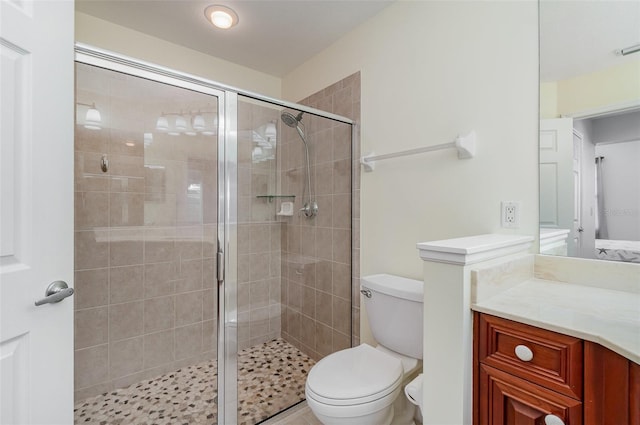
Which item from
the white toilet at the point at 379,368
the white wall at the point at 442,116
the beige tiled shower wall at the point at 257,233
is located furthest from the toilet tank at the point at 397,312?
the beige tiled shower wall at the point at 257,233

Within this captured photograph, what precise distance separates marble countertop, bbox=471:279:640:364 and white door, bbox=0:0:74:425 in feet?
4.18

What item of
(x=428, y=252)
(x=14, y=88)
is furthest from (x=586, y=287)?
(x=14, y=88)

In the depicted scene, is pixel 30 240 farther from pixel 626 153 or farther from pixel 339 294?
pixel 626 153

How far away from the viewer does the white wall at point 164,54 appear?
185cm

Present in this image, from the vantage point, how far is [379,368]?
130 centimetres

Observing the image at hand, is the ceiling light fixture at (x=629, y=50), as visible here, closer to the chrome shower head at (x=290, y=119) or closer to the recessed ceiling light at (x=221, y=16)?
the chrome shower head at (x=290, y=119)

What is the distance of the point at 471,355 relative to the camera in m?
0.90

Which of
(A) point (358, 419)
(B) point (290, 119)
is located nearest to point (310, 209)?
(B) point (290, 119)

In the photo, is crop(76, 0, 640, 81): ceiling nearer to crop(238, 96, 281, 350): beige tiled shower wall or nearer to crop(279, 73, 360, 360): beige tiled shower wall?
crop(279, 73, 360, 360): beige tiled shower wall

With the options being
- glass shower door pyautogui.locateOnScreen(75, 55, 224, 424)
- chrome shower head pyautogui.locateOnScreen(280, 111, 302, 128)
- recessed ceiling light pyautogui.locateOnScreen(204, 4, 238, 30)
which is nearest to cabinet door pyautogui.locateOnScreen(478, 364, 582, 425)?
glass shower door pyautogui.locateOnScreen(75, 55, 224, 424)

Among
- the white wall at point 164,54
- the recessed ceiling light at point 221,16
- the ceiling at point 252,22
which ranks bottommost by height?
the white wall at point 164,54

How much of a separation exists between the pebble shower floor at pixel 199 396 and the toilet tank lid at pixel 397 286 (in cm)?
82

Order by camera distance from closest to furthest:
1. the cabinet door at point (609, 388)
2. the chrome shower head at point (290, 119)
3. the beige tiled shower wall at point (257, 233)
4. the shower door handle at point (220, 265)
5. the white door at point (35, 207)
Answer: the cabinet door at point (609, 388) < the white door at point (35, 207) < the shower door handle at point (220, 265) < the beige tiled shower wall at point (257, 233) < the chrome shower head at point (290, 119)

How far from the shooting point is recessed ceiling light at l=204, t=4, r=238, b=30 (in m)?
1.76
